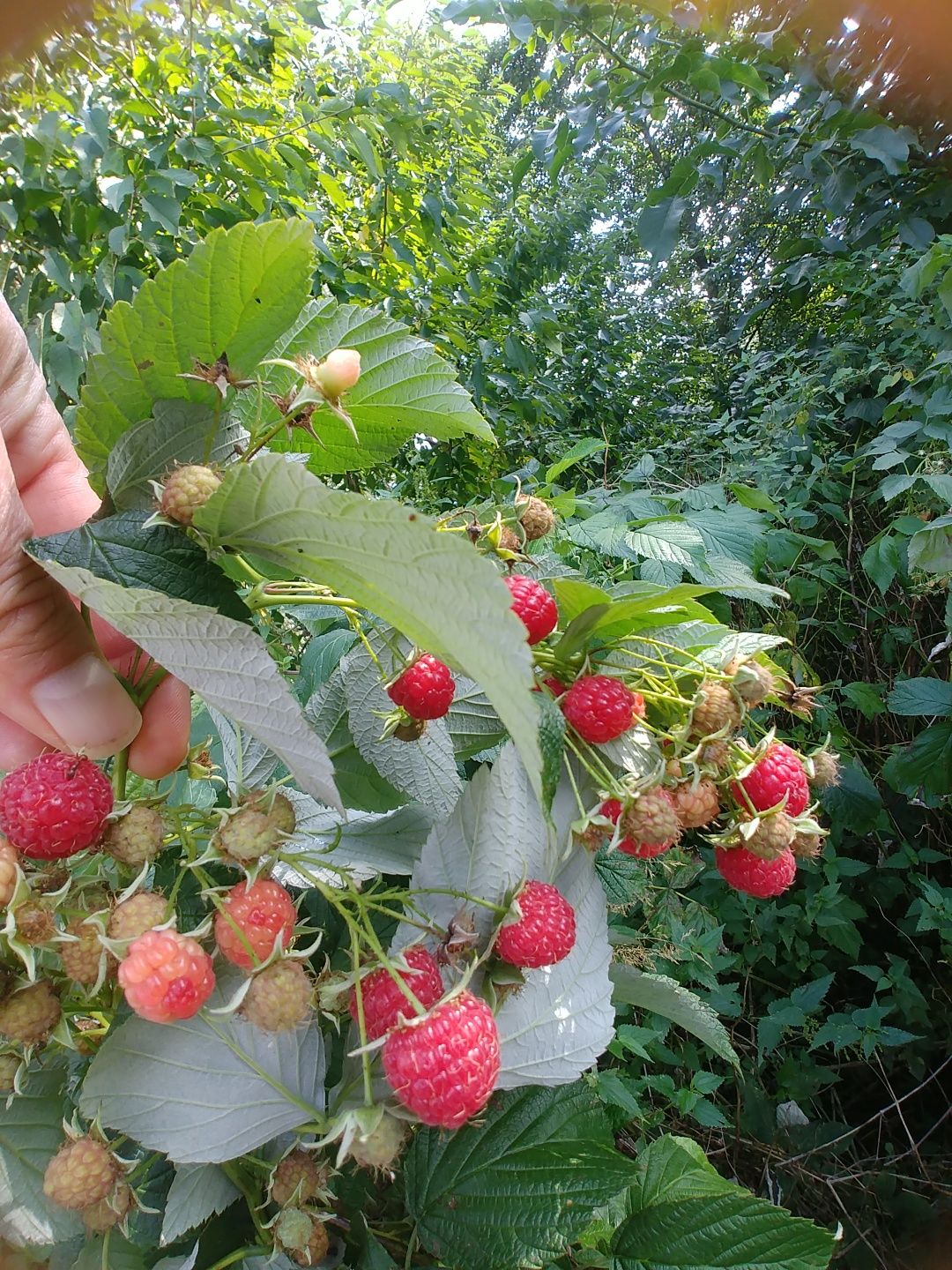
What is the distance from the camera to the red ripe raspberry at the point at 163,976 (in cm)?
30

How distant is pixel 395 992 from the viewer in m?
0.34

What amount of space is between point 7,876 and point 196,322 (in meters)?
0.25

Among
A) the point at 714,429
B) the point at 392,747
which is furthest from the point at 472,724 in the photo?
the point at 714,429

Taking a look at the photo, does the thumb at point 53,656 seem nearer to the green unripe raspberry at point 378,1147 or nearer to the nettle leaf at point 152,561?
the nettle leaf at point 152,561

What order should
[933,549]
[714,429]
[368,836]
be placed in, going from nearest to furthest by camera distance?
[368,836] < [933,549] < [714,429]

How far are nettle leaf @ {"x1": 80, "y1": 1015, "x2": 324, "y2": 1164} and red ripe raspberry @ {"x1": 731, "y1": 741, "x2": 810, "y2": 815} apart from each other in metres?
0.26

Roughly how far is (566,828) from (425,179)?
235 centimetres

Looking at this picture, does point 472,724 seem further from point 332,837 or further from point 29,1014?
point 29,1014

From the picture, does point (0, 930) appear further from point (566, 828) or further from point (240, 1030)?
point (566, 828)

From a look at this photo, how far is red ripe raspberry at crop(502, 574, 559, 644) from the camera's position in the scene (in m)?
0.37

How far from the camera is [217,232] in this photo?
13.2 inches

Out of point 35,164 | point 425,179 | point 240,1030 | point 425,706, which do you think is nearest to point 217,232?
point 425,706

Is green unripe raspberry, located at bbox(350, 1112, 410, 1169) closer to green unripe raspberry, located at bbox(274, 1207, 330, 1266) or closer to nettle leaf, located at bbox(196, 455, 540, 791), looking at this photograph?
green unripe raspberry, located at bbox(274, 1207, 330, 1266)

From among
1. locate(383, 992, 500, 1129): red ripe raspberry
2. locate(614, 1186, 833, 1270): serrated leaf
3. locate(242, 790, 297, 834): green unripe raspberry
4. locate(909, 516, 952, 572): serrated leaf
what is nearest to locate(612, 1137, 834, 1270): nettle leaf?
locate(614, 1186, 833, 1270): serrated leaf
